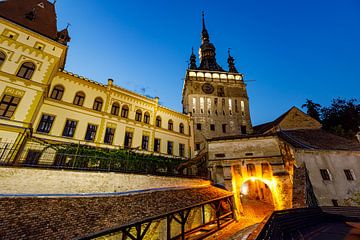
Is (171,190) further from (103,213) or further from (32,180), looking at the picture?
(32,180)

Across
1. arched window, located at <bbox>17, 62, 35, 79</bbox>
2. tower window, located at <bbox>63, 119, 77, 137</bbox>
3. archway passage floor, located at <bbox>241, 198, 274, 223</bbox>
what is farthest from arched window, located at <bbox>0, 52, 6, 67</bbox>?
archway passage floor, located at <bbox>241, 198, 274, 223</bbox>

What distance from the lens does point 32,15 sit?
16.7 metres

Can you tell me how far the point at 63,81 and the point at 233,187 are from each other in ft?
70.5

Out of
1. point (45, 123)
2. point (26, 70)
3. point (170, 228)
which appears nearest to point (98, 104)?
point (45, 123)

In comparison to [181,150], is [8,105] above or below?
above

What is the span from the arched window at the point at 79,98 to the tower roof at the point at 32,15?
6058mm

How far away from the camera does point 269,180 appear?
55.7 feet

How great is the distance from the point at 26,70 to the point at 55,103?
353 cm

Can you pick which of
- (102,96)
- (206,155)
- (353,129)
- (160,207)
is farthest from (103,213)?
(353,129)

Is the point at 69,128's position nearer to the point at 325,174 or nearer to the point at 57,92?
the point at 57,92

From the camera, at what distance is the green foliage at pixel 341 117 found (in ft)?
82.0

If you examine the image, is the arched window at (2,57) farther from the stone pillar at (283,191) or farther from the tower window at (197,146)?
the stone pillar at (283,191)

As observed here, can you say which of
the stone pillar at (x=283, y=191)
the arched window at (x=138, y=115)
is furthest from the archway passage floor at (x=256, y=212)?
the arched window at (x=138, y=115)

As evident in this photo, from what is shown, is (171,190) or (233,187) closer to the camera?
(171,190)
